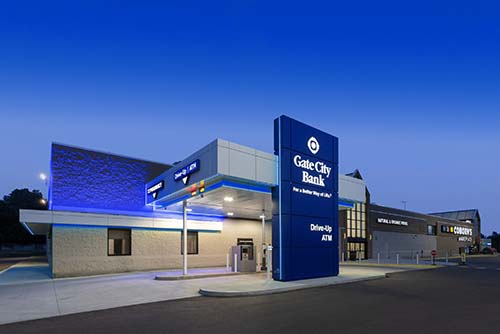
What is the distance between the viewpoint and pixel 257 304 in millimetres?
11195

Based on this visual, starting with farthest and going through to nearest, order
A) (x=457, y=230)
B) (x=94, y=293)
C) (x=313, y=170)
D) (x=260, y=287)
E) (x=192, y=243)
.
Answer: (x=457, y=230) < (x=192, y=243) < (x=313, y=170) < (x=260, y=287) < (x=94, y=293)

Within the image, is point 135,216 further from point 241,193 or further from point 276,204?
point 276,204

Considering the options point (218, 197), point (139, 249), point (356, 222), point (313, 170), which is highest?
point (313, 170)

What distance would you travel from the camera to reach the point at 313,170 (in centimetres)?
1822

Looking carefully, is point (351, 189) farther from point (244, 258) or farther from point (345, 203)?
point (244, 258)

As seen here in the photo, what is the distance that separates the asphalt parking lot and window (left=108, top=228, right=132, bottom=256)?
452 inches

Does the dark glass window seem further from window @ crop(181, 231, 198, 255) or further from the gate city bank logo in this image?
the gate city bank logo

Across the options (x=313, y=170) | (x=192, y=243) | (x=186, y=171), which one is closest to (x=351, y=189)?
(x=313, y=170)

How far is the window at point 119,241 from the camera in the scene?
21.9 metres

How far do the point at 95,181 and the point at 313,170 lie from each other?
12785 mm

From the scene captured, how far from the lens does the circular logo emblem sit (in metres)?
18.0

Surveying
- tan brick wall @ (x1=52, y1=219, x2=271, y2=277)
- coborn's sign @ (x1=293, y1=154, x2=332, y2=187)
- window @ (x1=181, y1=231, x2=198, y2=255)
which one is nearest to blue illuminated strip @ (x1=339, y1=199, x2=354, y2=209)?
coborn's sign @ (x1=293, y1=154, x2=332, y2=187)

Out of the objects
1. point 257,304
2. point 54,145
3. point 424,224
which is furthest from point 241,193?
point 424,224

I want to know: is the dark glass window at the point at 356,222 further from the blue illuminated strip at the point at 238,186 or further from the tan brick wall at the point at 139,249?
the blue illuminated strip at the point at 238,186
